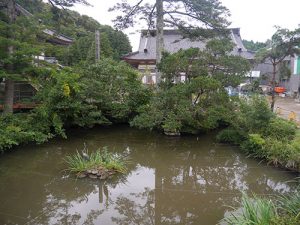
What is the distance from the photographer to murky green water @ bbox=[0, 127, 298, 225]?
646cm

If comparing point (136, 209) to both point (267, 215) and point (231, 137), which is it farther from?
point (231, 137)

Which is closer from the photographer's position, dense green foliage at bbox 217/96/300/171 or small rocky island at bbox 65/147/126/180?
small rocky island at bbox 65/147/126/180

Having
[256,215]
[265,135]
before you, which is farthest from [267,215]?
[265,135]

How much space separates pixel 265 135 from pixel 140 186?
5.03 metres

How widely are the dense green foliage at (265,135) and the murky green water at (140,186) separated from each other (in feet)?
1.32

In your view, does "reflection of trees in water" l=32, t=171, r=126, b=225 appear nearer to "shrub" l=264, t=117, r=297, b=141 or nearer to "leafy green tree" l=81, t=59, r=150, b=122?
"shrub" l=264, t=117, r=297, b=141

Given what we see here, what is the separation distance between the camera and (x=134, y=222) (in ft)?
20.4

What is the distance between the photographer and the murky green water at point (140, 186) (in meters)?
6.46

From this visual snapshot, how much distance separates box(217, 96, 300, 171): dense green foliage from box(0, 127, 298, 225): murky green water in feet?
1.32

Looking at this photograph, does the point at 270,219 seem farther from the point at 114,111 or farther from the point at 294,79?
the point at 294,79

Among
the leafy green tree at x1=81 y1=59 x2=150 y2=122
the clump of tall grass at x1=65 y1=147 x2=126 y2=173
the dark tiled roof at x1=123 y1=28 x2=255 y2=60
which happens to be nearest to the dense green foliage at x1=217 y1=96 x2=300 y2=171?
the clump of tall grass at x1=65 y1=147 x2=126 y2=173

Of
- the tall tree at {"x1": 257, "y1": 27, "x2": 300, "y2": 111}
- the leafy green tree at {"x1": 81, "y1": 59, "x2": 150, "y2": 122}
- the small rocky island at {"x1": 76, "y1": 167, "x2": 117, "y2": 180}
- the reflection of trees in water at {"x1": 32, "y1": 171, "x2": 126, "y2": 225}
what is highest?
the tall tree at {"x1": 257, "y1": 27, "x2": 300, "y2": 111}

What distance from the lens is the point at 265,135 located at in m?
10.4

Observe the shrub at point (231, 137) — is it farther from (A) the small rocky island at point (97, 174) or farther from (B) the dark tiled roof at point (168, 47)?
(B) the dark tiled roof at point (168, 47)
